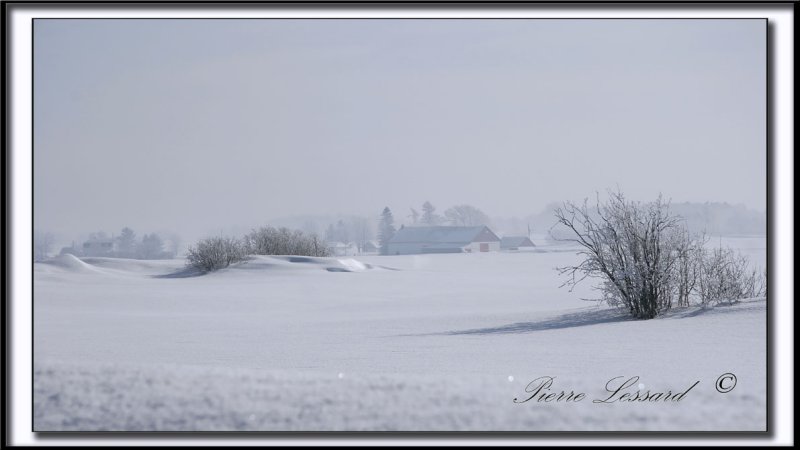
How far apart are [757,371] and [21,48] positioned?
6.14m

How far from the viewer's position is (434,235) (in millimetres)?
19828

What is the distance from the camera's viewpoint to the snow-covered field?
5.07 meters

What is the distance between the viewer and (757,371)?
6164mm

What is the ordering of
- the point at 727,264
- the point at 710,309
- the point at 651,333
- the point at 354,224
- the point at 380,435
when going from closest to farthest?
1. the point at 380,435
2. the point at 651,333
3. the point at 710,309
4. the point at 727,264
5. the point at 354,224

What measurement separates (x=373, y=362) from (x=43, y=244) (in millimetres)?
3354

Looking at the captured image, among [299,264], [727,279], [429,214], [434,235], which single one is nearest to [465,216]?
[429,214]

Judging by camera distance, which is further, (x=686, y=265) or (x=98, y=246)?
(x=98, y=246)

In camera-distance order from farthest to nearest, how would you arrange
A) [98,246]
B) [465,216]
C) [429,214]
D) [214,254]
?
[214,254], [465,216], [429,214], [98,246]

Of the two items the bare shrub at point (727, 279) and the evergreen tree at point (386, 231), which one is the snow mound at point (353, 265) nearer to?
the evergreen tree at point (386, 231)

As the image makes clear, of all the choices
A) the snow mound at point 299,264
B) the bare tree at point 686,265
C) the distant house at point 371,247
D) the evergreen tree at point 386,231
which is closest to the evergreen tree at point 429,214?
the evergreen tree at point 386,231

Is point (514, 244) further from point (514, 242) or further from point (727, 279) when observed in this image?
point (727, 279)

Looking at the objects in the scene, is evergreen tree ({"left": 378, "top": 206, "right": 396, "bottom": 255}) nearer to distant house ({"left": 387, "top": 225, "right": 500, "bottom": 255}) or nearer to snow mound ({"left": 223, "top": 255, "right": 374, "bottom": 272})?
distant house ({"left": 387, "top": 225, "right": 500, "bottom": 255})
